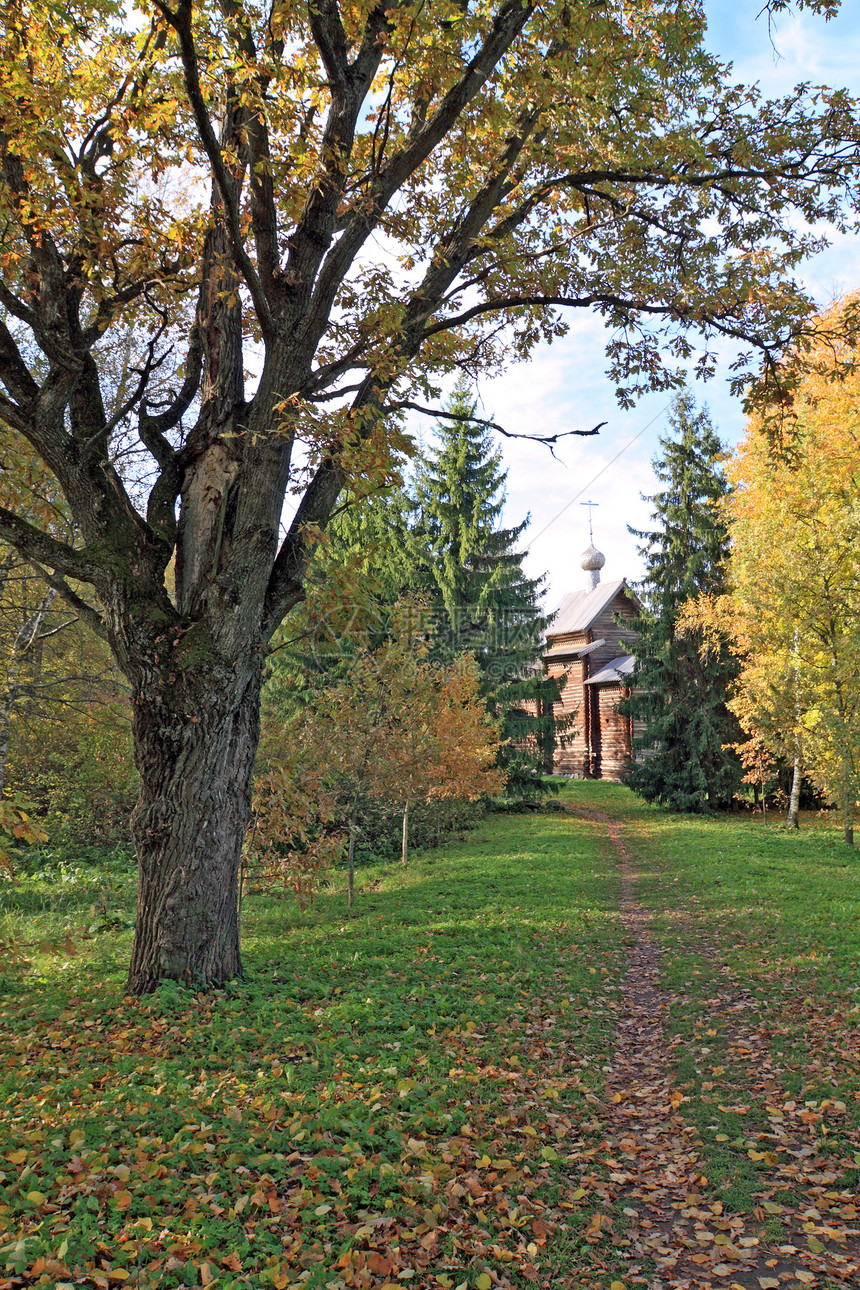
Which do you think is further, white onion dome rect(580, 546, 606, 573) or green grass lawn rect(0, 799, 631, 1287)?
white onion dome rect(580, 546, 606, 573)

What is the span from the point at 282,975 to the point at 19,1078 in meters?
2.83

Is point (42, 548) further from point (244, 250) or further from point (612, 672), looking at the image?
point (612, 672)

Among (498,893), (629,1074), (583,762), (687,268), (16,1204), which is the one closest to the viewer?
(16,1204)

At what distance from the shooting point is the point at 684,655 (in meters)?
24.4

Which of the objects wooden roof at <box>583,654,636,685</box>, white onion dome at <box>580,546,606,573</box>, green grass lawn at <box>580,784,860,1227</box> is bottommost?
green grass lawn at <box>580,784,860,1227</box>

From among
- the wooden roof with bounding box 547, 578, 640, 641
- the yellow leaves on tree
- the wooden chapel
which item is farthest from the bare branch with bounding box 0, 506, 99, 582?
the wooden roof with bounding box 547, 578, 640, 641

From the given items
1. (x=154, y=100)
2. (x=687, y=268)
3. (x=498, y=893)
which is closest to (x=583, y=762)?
(x=498, y=893)

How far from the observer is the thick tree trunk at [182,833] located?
21.2 ft

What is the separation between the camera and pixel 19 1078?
4891 millimetres

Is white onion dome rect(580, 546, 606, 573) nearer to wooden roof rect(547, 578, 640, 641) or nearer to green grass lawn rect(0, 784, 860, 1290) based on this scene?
wooden roof rect(547, 578, 640, 641)

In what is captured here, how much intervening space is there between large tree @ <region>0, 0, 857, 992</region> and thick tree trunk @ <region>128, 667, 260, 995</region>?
0.02 metres

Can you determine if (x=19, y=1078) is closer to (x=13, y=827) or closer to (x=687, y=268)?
(x=13, y=827)

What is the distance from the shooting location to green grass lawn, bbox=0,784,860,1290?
A: 3512 millimetres

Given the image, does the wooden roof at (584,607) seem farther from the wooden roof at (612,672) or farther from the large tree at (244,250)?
the large tree at (244,250)
